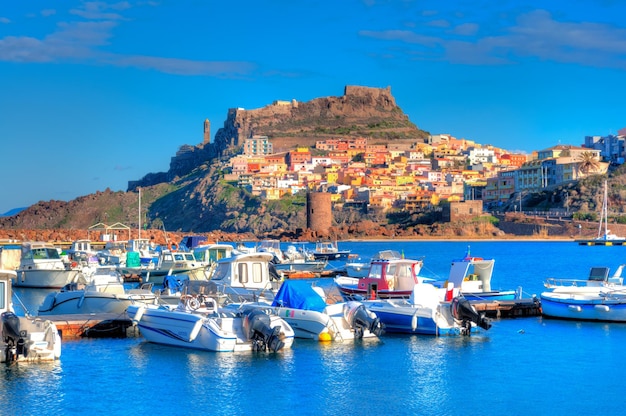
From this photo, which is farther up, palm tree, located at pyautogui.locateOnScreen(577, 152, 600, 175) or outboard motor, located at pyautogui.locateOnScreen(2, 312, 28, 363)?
palm tree, located at pyautogui.locateOnScreen(577, 152, 600, 175)

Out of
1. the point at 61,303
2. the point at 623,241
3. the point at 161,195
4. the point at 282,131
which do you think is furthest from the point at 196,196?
the point at 61,303

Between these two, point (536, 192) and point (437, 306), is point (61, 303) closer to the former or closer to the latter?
point (437, 306)

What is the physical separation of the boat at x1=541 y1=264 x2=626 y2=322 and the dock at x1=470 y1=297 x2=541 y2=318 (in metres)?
0.69

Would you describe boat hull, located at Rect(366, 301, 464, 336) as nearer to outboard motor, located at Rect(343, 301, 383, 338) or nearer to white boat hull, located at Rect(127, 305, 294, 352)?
outboard motor, located at Rect(343, 301, 383, 338)

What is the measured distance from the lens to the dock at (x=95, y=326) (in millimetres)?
22002

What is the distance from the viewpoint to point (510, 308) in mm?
26359

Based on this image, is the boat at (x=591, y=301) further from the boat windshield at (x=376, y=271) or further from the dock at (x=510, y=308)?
the boat windshield at (x=376, y=271)

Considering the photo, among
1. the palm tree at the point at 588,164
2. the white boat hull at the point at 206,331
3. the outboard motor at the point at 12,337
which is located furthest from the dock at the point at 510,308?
the palm tree at the point at 588,164

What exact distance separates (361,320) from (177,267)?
54.3 ft

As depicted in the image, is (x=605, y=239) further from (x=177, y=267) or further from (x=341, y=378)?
(x=341, y=378)

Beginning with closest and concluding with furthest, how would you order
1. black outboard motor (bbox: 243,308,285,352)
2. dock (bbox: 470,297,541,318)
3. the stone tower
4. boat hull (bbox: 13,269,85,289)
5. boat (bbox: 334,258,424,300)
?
black outboard motor (bbox: 243,308,285,352) < boat (bbox: 334,258,424,300) < dock (bbox: 470,297,541,318) < boat hull (bbox: 13,269,85,289) < the stone tower

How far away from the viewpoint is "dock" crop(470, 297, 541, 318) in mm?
25797

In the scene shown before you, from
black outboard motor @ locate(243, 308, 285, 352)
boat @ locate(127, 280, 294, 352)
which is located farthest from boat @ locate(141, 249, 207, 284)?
black outboard motor @ locate(243, 308, 285, 352)

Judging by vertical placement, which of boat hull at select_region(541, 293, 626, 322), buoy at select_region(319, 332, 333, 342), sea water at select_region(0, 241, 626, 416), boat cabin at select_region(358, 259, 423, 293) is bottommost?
sea water at select_region(0, 241, 626, 416)
